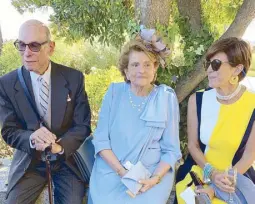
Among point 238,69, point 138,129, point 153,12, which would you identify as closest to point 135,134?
point 138,129

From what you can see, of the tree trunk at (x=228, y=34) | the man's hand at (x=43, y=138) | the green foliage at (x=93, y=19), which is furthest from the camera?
the green foliage at (x=93, y=19)

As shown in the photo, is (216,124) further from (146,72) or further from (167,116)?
(146,72)

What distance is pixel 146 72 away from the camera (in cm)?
298

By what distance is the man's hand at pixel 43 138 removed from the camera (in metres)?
2.81

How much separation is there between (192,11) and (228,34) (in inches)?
19.4

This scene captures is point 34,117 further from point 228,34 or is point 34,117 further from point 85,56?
point 85,56

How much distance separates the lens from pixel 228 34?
3.83 metres

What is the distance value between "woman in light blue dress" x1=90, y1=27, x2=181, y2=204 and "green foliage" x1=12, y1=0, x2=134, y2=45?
0.85m

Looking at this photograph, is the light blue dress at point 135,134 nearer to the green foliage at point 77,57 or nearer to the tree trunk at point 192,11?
the tree trunk at point 192,11

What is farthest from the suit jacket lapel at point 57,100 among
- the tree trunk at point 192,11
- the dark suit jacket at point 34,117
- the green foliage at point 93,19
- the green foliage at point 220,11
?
the green foliage at point 220,11

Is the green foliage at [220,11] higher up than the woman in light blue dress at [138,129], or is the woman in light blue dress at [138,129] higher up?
the green foliage at [220,11]

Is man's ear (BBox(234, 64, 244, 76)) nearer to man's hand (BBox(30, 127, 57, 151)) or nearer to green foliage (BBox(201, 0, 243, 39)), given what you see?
man's hand (BBox(30, 127, 57, 151))

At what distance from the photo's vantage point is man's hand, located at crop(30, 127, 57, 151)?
111 inches

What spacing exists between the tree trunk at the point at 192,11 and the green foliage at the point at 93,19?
0.54 metres
